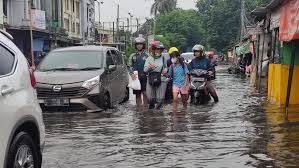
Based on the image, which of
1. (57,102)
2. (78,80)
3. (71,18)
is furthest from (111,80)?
(71,18)

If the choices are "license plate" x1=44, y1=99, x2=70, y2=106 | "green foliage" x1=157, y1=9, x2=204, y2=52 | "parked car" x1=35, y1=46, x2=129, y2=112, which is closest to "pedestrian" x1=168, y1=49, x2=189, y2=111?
"parked car" x1=35, y1=46, x2=129, y2=112

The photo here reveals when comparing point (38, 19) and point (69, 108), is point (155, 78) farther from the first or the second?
point (38, 19)

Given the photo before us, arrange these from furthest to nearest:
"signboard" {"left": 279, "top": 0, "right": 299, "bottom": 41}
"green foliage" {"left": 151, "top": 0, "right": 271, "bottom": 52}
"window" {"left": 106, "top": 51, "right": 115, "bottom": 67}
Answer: "green foliage" {"left": 151, "top": 0, "right": 271, "bottom": 52} → "window" {"left": 106, "top": 51, "right": 115, "bottom": 67} → "signboard" {"left": 279, "top": 0, "right": 299, "bottom": 41}

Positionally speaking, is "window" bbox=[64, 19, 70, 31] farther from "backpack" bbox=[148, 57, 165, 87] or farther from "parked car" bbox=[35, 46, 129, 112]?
"backpack" bbox=[148, 57, 165, 87]

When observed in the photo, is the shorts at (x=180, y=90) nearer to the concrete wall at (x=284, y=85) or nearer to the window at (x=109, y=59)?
the window at (x=109, y=59)

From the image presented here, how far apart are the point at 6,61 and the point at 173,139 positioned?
12.5 feet

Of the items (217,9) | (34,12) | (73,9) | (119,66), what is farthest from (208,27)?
(119,66)


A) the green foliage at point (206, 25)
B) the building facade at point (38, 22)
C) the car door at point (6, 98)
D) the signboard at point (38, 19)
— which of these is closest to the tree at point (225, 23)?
the green foliage at point (206, 25)

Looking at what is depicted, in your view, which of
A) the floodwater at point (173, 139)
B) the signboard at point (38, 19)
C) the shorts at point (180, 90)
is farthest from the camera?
the signboard at point (38, 19)

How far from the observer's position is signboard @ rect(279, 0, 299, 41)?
10312 mm

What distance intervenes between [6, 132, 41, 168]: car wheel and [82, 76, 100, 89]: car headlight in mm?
6244

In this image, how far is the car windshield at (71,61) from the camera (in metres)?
12.8

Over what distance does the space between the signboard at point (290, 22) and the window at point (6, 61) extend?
642 cm

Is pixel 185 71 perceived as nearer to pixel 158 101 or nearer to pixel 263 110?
pixel 158 101
